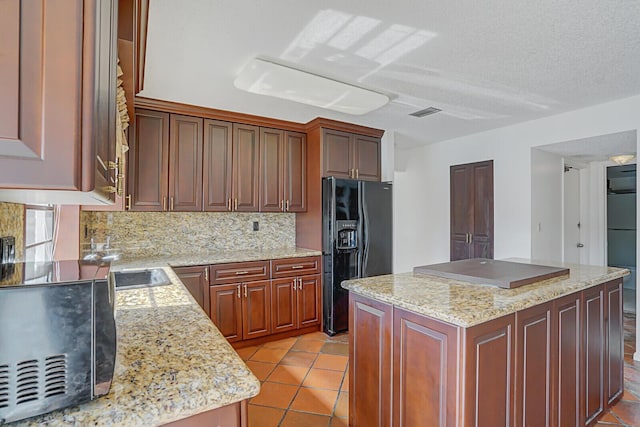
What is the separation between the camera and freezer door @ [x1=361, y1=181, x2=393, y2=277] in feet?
11.9

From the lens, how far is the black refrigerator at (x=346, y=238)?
11.4 feet

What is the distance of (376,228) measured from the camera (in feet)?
12.2

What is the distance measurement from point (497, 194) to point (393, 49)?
111 inches

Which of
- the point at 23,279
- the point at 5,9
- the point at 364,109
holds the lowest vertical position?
the point at 23,279

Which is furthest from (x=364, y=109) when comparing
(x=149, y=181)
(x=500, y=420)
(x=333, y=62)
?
(x=500, y=420)

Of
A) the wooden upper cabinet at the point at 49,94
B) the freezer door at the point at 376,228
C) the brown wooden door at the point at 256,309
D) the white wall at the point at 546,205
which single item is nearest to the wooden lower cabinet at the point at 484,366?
the wooden upper cabinet at the point at 49,94

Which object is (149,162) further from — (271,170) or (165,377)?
(165,377)

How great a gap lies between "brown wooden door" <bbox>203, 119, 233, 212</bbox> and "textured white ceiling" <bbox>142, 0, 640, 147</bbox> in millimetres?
289

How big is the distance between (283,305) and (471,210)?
284cm

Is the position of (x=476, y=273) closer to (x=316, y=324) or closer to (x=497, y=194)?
(x=316, y=324)

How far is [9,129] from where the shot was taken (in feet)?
1.78

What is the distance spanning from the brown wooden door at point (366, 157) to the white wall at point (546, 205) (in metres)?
1.79

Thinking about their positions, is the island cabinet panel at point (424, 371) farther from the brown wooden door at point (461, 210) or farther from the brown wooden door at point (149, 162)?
the brown wooden door at point (461, 210)

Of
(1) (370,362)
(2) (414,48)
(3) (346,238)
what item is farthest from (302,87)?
(1) (370,362)
